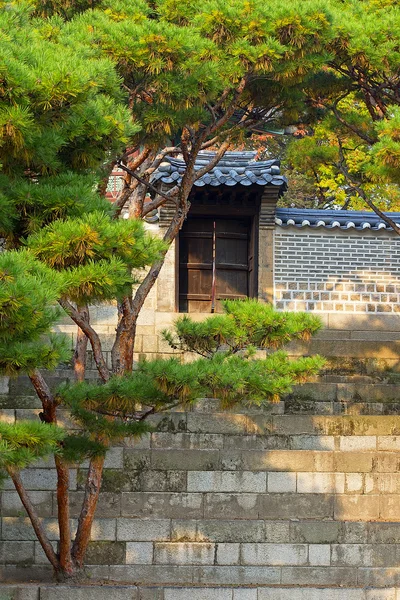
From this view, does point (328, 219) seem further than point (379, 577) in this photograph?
Yes

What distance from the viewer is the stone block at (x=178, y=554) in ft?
34.6

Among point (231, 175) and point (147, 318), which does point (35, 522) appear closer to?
point (147, 318)

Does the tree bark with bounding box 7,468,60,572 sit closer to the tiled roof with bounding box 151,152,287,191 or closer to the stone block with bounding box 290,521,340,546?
the stone block with bounding box 290,521,340,546

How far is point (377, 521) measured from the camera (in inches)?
428

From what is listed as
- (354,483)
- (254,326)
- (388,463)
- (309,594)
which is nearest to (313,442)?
(354,483)

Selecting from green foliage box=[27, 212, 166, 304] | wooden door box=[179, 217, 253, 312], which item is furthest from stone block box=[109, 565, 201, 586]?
wooden door box=[179, 217, 253, 312]

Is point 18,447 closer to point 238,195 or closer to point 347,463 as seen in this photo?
point 347,463

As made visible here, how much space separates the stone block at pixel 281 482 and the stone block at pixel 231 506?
188mm

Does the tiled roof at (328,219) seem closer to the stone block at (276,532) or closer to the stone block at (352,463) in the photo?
the stone block at (352,463)

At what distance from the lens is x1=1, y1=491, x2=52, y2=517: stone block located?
35.0 feet

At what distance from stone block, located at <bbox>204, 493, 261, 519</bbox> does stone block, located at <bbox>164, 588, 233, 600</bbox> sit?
99cm

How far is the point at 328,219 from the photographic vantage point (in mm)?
16500

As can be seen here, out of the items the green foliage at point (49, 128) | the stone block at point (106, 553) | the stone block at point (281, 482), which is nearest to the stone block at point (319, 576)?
the stone block at point (281, 482)

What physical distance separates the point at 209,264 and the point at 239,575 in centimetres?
703
